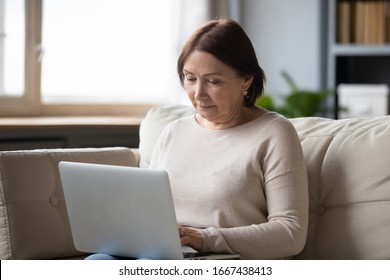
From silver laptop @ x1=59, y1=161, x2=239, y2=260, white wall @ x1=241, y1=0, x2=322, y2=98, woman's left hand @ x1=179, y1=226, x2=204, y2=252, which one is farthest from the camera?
white wall @ x1=241, y1=0, x2=322, y2=98

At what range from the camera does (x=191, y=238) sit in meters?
1.71

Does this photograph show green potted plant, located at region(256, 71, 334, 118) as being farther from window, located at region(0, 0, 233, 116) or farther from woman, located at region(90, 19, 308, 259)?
woman, located at region(90, 19, 308, 259)

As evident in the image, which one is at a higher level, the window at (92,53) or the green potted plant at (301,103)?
the window at (92,53)

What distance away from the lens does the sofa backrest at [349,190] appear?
183 cm

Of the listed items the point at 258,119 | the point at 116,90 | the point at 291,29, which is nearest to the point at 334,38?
the point at 291,29

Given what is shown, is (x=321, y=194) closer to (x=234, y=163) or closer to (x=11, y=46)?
(x=234, y=163)

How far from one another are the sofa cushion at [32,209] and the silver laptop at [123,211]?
33 centimetres

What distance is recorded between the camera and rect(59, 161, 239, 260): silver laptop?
5.14 feet

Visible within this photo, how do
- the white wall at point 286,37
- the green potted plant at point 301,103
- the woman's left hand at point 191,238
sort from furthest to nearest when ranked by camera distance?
the white wall at point 286,37
the green potted plant at point 301,103
the woman's left hand at point 191,238

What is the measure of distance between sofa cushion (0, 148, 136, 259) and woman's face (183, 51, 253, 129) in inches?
18.4

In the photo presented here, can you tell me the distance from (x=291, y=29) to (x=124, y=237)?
3161mm

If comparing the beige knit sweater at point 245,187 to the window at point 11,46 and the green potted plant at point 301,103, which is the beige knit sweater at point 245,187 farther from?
the green potted plant at point 301,103

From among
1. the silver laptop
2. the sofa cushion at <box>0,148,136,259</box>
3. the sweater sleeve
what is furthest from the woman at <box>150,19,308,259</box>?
the sofa cushion at <box>0,148,136,259</box>

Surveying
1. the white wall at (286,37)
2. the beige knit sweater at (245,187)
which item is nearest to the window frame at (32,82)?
the white wall at (286,37)
